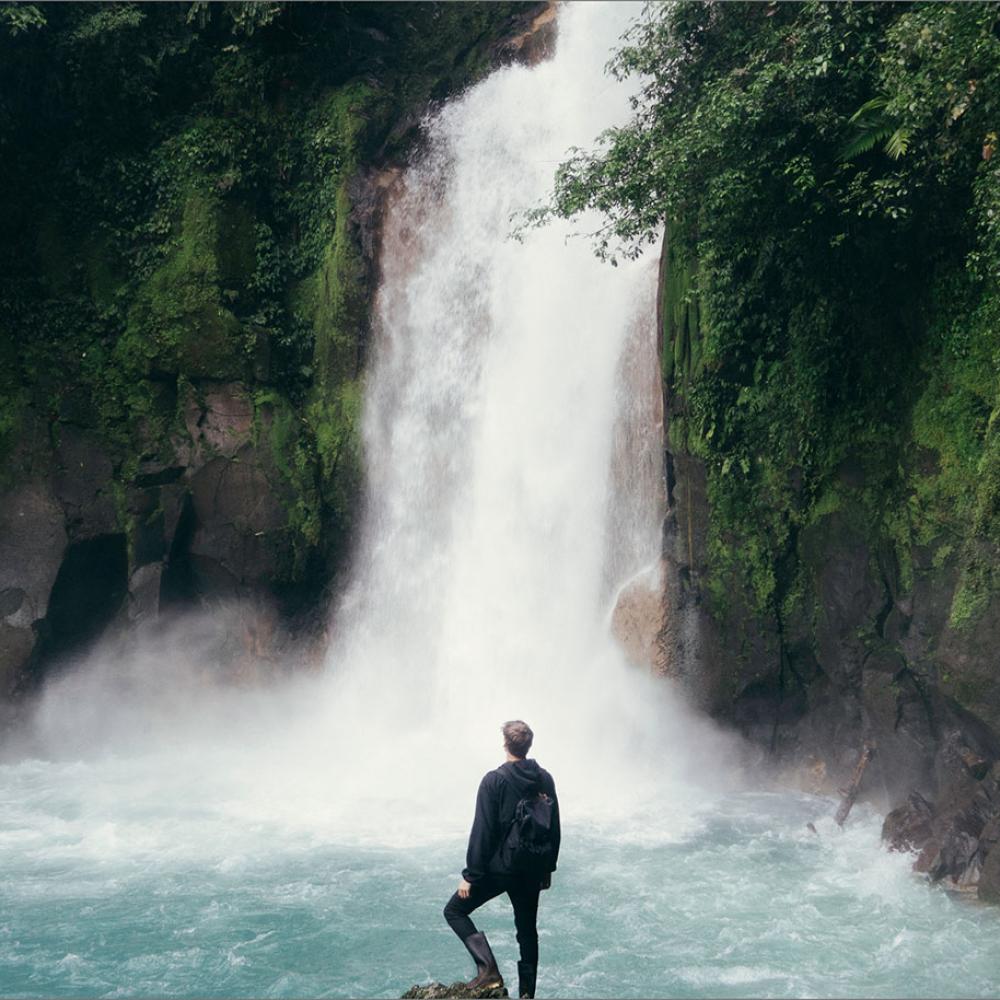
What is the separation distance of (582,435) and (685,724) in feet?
12.9

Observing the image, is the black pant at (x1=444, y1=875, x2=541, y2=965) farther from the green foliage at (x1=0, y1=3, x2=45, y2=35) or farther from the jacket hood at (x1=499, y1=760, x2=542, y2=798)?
the green foliage at (x1=0, y1=3, x2=45, y2=35)

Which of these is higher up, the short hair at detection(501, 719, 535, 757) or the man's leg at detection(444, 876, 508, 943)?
the short hair at detection(501, 719, 535, 757)

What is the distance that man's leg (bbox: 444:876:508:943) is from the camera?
21.6 feet

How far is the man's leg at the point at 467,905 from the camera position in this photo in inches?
259

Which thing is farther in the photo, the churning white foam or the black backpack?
the churning white foam

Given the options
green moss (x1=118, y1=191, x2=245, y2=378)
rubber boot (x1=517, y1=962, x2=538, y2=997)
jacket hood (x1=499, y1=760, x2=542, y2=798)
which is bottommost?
rubber boot (x1=517, y1=962, x2=538, y2=997)

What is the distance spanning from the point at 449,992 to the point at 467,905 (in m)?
0.67

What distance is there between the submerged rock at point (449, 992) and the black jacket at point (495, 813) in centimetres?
64

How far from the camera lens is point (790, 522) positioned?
1341cm

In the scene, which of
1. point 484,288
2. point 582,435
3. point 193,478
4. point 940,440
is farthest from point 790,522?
point 193,478

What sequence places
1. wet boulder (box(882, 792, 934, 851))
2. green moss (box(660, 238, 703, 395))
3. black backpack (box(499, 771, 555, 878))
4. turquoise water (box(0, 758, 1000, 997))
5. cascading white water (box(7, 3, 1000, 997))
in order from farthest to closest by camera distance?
1. green moss (box(660, 238, 703, 395))
2. wet boulder (box(882, 792, 934, 851))
3. cascading white water (box(7, 3, 1000, 997))
4. turquoise water (box(0, 758, 1000, 997))
5. black backpack (box(499, 771, 555, 878))

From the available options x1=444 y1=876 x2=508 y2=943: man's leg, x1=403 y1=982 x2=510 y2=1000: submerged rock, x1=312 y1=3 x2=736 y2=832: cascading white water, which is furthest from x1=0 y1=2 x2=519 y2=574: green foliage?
x1=444 y1=876 x2=508 y2=943: man's leg

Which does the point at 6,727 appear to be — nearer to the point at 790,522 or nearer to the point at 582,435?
the point at 582,435

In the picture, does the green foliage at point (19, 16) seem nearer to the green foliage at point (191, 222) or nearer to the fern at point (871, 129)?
the green foliage at point (191, 222)
